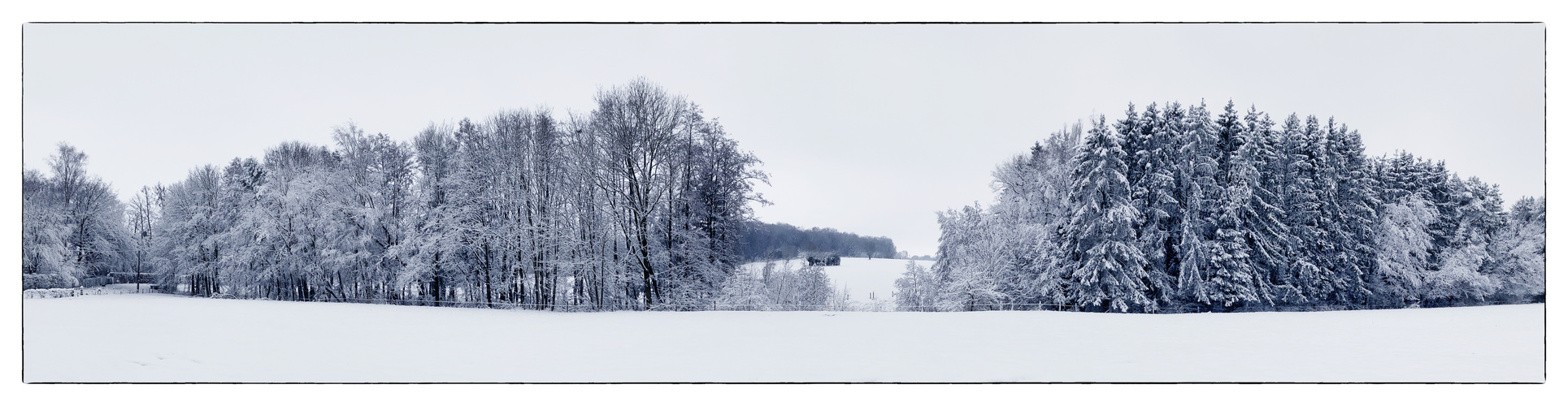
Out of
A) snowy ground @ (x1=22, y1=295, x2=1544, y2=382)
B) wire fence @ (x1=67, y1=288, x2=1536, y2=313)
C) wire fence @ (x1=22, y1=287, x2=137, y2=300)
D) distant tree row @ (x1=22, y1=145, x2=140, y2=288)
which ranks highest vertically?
distant tree row @ (x1=22, y1=145, x2=140, y2=288)

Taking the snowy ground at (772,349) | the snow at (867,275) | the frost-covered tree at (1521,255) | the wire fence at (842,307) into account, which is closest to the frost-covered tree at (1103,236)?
the wire fence at (842,307)

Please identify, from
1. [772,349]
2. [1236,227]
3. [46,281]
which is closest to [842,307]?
[772,349]

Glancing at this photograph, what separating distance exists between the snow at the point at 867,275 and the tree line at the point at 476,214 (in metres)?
5.32

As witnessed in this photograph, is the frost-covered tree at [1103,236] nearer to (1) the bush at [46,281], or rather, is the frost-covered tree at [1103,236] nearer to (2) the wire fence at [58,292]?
(2) the wire fence at [58,292]

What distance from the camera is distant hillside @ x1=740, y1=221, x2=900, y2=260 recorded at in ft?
71.3

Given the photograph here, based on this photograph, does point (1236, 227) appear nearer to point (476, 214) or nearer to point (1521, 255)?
point (1521, 255)

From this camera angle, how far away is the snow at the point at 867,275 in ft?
84.6

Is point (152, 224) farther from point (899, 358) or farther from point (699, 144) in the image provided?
point (899, 358)

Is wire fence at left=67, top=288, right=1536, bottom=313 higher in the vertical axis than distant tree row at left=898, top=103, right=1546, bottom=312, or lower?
lower

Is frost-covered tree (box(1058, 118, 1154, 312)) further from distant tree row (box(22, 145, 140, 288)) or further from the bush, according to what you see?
the bush

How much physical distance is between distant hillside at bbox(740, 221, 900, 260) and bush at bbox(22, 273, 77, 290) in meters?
15.4

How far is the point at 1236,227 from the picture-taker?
19.8 meters

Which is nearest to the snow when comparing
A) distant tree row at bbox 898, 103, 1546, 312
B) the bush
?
distant tree row at bbox 898, 103, 1546, 312

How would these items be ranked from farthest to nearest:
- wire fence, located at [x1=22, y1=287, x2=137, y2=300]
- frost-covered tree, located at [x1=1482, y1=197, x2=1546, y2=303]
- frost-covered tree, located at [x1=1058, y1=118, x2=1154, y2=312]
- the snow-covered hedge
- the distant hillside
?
the distant hillside < frost-covered tree, located at [x1=1058, y1=118, x2=1154, y2=312] < wire fence, located at [x1=22, y1=287, x2=137, y2=300] < the snow-covered hedge < frost-covered tree, located at [x1=1482, y1=197, x2=1546, y2=303]
